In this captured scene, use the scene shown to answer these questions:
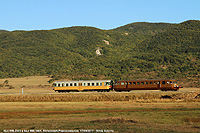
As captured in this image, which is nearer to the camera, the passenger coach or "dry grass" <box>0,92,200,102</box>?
"dry grass" <box>0,92,200,102</box>

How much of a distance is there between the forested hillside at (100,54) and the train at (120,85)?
34208 mm

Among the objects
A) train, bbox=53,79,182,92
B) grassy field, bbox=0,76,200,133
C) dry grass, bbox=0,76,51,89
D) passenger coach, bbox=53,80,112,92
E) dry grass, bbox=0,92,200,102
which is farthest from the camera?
dry grass, bbox=0,76,51,89

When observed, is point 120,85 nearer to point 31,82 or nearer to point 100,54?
point 31,82

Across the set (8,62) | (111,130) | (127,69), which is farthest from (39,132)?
(8,62)

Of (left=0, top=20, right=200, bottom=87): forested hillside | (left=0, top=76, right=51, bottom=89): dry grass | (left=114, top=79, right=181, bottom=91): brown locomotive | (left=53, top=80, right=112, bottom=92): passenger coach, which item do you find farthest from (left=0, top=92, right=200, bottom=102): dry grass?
(left=0, top=76, right=51, bottom=89): dry grass

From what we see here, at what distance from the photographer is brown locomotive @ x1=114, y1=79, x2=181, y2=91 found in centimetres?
6228

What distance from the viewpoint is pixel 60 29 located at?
19275 centimetres

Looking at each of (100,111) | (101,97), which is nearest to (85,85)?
(101,97)

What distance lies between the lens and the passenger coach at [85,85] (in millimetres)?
65375

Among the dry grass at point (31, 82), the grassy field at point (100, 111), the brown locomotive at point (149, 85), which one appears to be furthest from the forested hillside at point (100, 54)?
the brown locomotive at point (149, 85)

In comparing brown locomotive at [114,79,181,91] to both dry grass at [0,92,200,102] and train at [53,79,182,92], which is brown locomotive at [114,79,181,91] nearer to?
train at [53,79,182,92]

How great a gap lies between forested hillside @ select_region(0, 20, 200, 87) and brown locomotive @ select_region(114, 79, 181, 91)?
34027 millimetres

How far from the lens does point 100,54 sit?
6166 inches

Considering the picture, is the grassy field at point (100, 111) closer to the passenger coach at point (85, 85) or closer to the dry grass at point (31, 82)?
the dry grass at point (31, 82)
